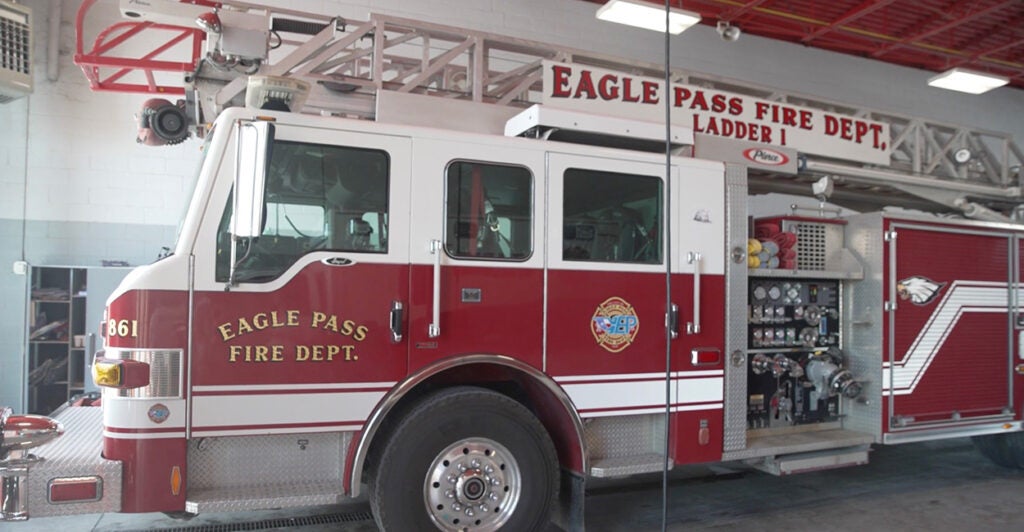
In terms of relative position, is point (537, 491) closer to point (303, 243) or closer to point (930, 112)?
point (303, 243)

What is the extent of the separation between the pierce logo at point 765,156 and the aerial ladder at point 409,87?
24 centimetres

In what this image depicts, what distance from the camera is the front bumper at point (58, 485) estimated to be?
3254 millimetres

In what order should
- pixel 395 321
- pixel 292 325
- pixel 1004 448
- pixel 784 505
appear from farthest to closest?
pixel 1004 448 < pixel 784 505 < pixel 395 321 < pixel 292 325

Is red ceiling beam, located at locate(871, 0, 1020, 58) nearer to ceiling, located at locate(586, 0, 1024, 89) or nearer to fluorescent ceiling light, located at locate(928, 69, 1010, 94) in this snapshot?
ceiling, located at locate(586, 0, 1024, 89)

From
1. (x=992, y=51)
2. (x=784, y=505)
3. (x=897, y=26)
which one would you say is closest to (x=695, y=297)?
(x=784, y=505)

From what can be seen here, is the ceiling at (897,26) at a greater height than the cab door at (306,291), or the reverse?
the ceiling at (897,26)

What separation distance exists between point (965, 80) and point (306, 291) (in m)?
11.8

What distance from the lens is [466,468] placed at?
402cm

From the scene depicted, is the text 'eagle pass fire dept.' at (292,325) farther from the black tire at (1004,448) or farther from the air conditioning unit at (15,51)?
the black tire at (1004,448)

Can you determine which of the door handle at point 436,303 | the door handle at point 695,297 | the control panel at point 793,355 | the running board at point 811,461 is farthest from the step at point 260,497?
the control panel at point 793,355

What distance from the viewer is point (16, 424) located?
10.5 feet

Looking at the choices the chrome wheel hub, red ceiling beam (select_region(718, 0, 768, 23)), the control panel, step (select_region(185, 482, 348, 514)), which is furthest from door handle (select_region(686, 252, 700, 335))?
red ceiling beam (select_region(718, 0, 768, 23))

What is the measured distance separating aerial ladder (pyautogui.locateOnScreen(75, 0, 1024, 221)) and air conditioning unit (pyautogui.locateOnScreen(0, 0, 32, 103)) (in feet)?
1.84

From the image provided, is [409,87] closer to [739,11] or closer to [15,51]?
[15,51]
